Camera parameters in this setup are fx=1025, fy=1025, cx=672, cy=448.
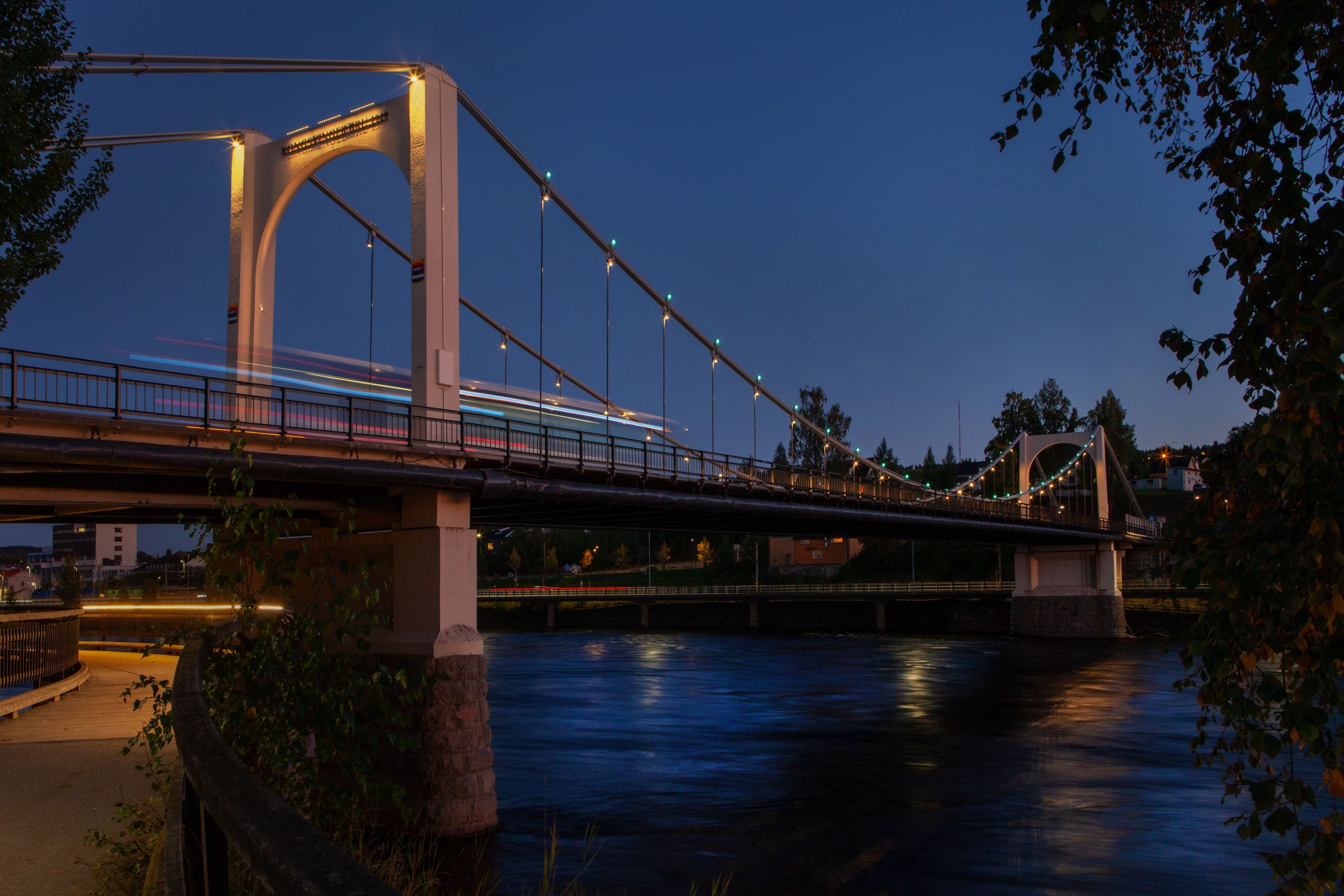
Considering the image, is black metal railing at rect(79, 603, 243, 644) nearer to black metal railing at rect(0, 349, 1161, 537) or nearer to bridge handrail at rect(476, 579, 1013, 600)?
black metal railing at rect(0, 349, 1161, 537)


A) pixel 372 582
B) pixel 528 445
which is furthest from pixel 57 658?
pixel 528 445

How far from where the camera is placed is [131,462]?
14891mm

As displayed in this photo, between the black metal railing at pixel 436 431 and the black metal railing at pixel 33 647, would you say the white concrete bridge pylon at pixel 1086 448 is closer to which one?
the black metal railing at pixel 436 431

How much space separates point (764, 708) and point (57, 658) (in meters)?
21.8

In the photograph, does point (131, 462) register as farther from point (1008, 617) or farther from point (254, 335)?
point (1008, 617)

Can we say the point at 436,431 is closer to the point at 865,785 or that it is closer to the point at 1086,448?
the point at 865,785

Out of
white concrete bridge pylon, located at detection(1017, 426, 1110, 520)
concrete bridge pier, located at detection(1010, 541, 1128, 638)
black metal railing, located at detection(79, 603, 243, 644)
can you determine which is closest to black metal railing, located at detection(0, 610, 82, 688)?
black metal railing, located at detection(79, 603, 243, 644)

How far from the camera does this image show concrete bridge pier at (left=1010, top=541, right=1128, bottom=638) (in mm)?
64812

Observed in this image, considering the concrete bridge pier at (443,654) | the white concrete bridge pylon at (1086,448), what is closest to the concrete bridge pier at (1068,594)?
the white concrete bridge pylon at (1086,448)

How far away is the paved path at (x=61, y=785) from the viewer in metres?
7.72

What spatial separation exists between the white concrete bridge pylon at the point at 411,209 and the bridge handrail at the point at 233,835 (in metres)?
17.1

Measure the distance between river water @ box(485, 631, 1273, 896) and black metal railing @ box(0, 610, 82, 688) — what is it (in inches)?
352

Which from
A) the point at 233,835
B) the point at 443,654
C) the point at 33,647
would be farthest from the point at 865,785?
the point at 233,835

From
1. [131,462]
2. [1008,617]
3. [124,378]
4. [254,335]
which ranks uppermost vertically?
[254,335]
